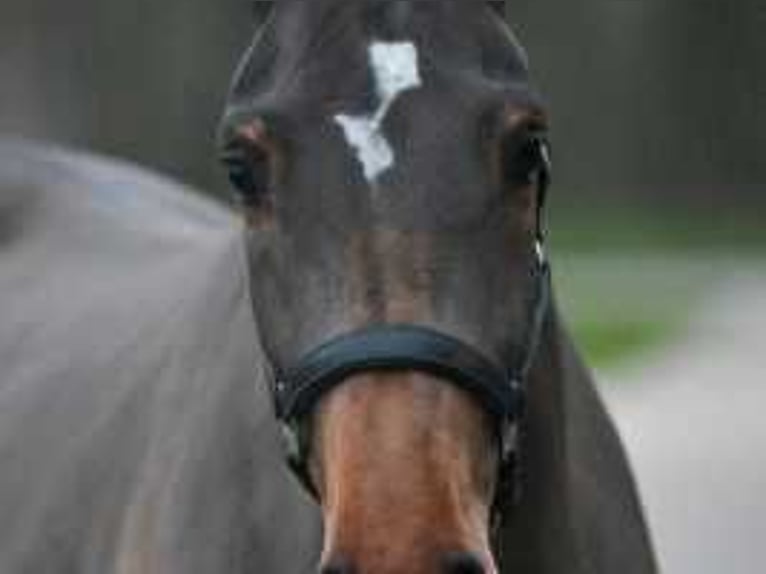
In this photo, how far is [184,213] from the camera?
6.73m

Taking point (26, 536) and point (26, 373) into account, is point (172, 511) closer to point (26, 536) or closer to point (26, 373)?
point (26, 536)

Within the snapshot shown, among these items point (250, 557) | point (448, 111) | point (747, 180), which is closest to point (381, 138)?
point (448, 111)

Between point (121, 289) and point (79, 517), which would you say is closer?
point (79, 517)

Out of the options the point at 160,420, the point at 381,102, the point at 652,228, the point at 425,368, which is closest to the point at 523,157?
the point at 381,102

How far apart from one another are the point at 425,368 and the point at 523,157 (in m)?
0.36

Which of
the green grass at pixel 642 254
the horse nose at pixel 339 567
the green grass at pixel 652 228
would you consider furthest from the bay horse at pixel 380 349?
the green grass at pixel 652 228

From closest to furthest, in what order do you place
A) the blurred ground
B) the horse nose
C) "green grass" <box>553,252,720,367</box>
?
the horse nose → the blurred ground → "green grass" <box>553,252,720,367</box>

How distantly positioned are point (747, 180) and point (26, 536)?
16042mm

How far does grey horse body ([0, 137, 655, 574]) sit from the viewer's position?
4484mm

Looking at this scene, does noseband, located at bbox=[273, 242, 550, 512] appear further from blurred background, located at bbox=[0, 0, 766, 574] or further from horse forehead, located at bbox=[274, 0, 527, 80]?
blurred background, located at bbox=[0, 0, 766, 574]

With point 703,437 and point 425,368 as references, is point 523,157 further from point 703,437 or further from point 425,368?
point 703,437

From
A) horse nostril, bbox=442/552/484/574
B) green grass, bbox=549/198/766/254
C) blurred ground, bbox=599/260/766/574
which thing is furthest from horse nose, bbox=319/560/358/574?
green grass, bbox=549/198/766/254

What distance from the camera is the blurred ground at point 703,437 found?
10.1 metres

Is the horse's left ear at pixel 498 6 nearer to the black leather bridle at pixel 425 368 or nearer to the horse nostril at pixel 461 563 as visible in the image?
the black leather bridle at pixel 425 368
